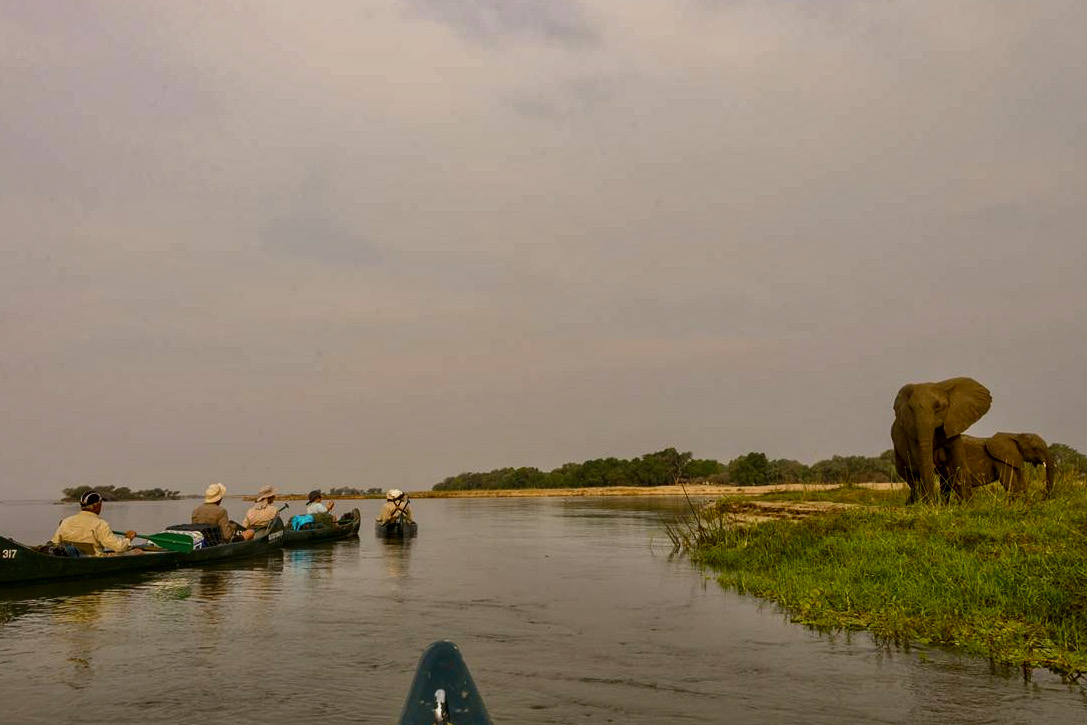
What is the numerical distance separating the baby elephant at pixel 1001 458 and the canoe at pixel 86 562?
19957mm

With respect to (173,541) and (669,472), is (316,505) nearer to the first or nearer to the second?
(173,541)

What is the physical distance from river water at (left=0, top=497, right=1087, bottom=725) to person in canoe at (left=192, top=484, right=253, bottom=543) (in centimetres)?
342

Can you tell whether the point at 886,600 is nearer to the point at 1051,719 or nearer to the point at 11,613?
the point at 1051,719

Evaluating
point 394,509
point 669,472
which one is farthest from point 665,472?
point 394,509

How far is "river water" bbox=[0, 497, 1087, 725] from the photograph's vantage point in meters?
8.16

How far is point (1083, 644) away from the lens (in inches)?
370

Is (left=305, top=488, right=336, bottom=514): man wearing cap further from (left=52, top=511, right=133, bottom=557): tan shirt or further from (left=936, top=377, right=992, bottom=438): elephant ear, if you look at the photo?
(left=936, top=377, right=992, bottom=438): elephant ear

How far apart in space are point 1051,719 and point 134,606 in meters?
14.4

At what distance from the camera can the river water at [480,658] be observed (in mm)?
8164

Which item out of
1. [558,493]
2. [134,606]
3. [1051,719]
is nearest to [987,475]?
[1051,719]

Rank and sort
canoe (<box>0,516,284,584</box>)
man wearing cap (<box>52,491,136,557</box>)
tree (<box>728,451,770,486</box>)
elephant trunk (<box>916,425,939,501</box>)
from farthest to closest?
tree (<box>728,451,770,486</box>) → elephant trunk (<box>916,425,939,501</box>) → man wearing cap (<box>52,491,136,557</box>) → canoe (<box>0,516,284,584</box>)

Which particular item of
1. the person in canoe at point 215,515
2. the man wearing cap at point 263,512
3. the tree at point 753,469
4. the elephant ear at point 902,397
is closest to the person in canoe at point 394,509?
the man wearing cap at point 263,512

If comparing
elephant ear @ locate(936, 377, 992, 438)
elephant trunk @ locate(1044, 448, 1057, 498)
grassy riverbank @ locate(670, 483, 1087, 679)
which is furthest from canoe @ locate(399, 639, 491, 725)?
elephant trunk @ locate(1044, 448, 1057, 498)

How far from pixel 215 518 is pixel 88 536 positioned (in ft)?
16.3
